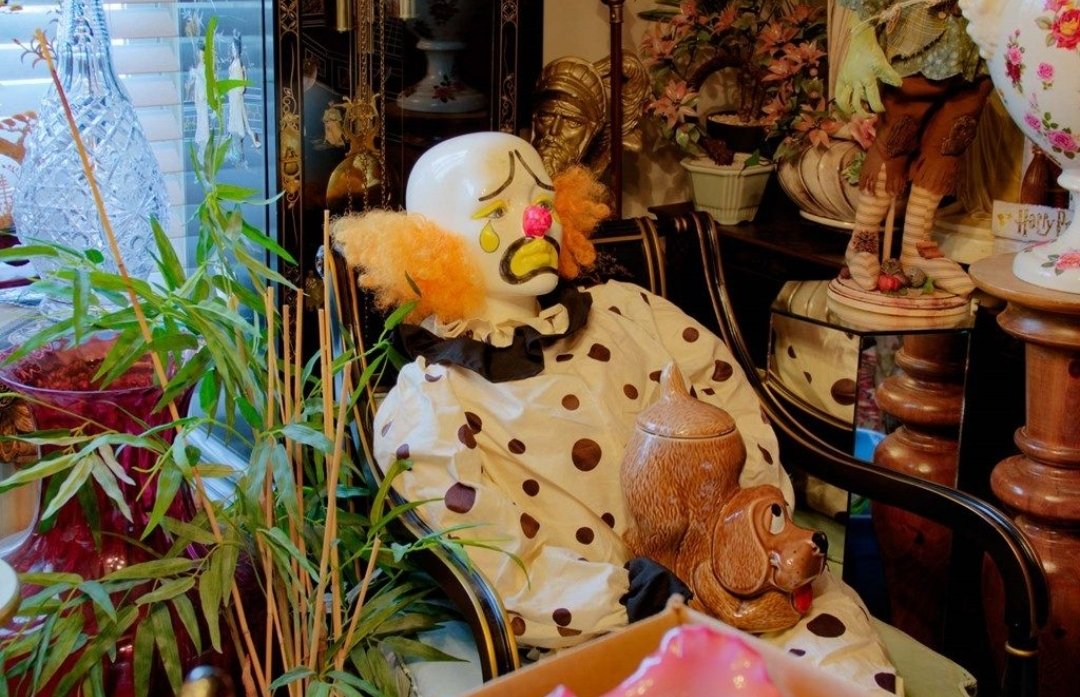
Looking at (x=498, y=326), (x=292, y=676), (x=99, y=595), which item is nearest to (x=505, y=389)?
(x=498, y=326)

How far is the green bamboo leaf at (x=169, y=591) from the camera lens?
4.97ft

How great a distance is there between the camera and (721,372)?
2043mm

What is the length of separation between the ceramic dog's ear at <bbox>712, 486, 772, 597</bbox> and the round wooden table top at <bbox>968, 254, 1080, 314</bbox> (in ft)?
1.53

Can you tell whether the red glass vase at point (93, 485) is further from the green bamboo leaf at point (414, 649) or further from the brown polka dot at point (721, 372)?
the brown polka dot at point (721, 372)

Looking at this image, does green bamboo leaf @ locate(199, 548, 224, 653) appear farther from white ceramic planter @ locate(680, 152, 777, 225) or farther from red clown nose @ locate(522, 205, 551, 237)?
white ceramic planter @ locate(680, 152, 777, 225)

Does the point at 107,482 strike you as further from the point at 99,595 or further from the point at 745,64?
the point at 745,64

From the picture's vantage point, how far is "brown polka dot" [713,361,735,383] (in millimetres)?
2039

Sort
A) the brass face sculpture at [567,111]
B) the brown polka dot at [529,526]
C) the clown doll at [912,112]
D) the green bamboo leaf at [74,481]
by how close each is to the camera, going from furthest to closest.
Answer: the brass face sculpture at [567,111]
the clown doll at [912,112]
the brown polka dot at [529,526]
the green bamboo leaf at [74,481]

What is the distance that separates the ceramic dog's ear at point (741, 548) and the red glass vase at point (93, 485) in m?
0.72

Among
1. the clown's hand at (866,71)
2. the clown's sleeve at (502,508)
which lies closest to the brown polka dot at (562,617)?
the clown's sleeve at (502,508)

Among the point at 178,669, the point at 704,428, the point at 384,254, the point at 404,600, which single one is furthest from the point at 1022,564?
the point at 178,669

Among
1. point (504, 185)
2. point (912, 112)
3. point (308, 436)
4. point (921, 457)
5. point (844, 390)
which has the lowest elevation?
point (921, 457)

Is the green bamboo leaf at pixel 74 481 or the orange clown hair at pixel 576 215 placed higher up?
the orange clown hair at pixel 576 215

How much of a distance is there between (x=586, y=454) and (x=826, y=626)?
1.34ft
